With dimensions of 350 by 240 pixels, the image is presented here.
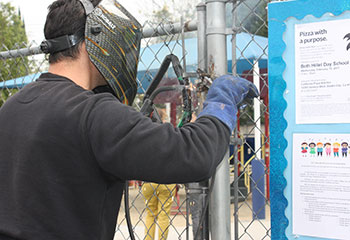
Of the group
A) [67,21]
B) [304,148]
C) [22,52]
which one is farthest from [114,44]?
[22,52]

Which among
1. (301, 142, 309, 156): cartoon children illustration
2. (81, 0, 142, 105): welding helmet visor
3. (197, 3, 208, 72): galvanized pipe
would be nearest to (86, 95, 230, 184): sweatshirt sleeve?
(81, 0, 142, 105): welding helmet visor

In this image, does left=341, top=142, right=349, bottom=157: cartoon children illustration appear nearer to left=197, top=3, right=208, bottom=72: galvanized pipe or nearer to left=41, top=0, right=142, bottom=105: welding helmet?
left=197, top=3, right=208, bottom=72: galvanized pipe

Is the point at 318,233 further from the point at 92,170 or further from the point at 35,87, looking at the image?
the point at 35,87

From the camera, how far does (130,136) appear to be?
1.29 m

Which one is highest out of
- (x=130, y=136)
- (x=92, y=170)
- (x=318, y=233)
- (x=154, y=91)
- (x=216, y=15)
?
(x=216, y=15)

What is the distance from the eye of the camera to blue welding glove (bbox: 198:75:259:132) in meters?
1.50

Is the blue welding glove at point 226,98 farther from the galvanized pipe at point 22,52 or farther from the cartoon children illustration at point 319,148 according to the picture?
the galvanized pipe at point 22,52

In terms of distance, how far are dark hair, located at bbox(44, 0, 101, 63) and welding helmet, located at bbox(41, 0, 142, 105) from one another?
3cm

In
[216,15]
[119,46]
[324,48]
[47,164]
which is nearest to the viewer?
[47,164]

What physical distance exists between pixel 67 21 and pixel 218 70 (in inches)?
26.6

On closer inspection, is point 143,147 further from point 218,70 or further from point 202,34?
point 202,34

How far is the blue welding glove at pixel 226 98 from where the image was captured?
1503 millimetres

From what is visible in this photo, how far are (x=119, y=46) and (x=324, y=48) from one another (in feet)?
2.66

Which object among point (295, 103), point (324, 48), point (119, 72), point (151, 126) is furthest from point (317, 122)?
point (119, 72)
